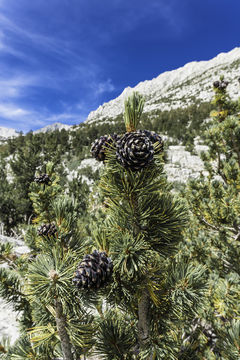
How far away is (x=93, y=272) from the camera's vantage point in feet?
2.30

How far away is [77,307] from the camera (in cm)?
86

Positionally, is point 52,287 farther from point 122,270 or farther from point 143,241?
point 143,241

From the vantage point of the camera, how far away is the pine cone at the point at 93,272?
27.1 inches

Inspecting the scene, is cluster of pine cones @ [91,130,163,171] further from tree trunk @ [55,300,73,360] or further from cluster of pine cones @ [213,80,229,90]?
cluster of pine cones @ [213,80,229,90]

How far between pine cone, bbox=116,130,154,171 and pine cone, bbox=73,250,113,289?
1.33ft

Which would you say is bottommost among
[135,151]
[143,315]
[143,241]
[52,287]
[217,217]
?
[217,217]

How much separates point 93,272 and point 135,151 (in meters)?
0.49

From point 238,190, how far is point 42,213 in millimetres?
2967

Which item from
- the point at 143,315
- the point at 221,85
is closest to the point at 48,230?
the point at 143,315

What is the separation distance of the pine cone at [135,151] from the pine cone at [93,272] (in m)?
0.41

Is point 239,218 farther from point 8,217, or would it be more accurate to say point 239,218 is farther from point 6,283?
point 8,217

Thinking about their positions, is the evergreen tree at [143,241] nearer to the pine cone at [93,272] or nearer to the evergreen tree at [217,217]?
the pine cone at [93,272]

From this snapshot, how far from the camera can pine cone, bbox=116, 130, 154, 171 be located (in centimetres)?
72

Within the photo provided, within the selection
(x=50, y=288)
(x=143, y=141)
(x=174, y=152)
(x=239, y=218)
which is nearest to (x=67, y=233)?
(x=50, y=288)
